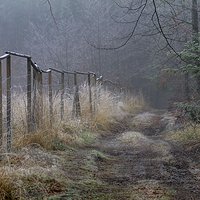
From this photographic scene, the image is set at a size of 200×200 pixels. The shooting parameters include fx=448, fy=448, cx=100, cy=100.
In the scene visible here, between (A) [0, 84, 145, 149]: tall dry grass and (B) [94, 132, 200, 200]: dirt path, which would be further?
(A) [0, 84, 145, 149]: tall dry grass

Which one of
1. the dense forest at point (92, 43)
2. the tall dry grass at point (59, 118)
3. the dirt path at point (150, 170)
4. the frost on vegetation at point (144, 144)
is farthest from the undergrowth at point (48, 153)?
the dense forest at point (92, 43)

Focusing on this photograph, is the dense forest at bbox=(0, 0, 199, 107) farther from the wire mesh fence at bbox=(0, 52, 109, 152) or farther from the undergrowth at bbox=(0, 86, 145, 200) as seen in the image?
the wire mesh fence at bbox=(0, 52, 109, 152)

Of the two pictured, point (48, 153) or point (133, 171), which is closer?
point (133, 171)

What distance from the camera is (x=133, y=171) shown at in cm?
662

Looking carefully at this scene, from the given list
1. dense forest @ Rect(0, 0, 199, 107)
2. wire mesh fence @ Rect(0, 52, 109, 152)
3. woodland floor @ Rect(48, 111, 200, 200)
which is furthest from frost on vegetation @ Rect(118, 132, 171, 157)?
Result: dense forest @ Rect(0, 0, 199, 107)

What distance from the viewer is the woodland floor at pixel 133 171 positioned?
5078 mm

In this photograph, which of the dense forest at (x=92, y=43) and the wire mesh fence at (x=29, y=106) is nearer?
the wire mesh fence at (x=29, y=106)

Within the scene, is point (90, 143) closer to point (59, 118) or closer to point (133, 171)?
point (59, 118)

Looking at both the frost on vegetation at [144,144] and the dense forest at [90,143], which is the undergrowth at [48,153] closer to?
the dense forest at [90,143]

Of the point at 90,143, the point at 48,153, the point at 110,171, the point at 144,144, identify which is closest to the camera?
the point at 110,171

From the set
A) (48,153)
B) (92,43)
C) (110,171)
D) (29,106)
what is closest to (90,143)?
(29,106)

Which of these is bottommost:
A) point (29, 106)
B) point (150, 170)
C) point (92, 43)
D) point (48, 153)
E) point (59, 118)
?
point (150, 170)

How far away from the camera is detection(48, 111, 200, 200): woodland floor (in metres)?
5.08

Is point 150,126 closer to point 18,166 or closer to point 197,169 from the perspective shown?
point 197,169
